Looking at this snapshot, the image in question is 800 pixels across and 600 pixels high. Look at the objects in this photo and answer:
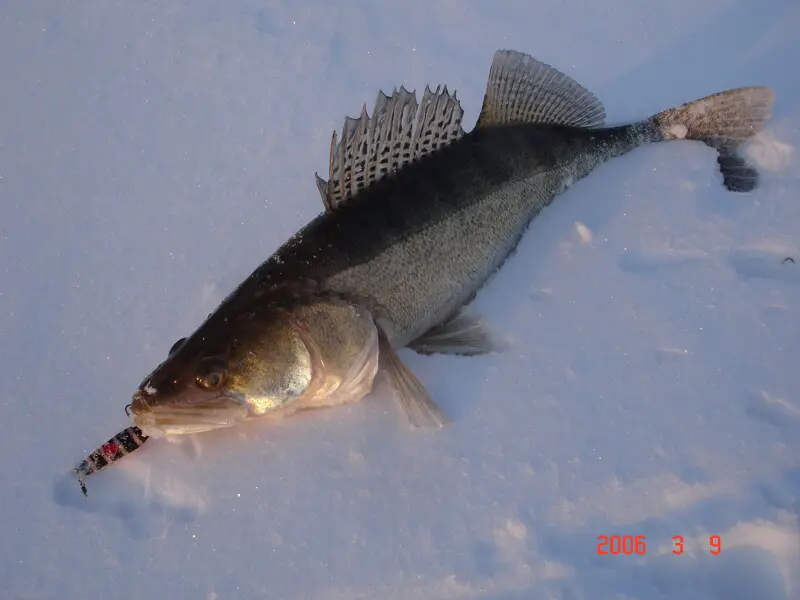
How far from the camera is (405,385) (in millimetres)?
2832

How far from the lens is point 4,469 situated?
118 inches

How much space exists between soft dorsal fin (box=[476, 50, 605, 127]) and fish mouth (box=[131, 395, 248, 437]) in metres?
1.97

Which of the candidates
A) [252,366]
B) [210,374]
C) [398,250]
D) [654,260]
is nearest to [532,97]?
[654,260]

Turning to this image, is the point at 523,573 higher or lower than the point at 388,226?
lower

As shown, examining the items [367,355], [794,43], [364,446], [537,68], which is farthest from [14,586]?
[794,43]

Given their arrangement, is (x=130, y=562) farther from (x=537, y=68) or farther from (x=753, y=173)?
(x=753, y=173)

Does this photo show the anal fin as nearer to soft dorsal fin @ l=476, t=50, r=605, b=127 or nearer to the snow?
the snow

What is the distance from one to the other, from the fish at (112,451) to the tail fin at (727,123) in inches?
133

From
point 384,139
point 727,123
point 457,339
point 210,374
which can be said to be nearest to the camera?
point 210,374

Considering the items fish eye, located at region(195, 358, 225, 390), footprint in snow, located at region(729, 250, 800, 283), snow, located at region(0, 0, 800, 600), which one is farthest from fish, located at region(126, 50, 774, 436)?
footprint in snow, located at region(729, 250, 800, 283)

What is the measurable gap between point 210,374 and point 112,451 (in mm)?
858

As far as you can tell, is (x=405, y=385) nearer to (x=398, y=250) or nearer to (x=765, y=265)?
(x=398, y=250)

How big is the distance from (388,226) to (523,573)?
67.0 inches
